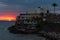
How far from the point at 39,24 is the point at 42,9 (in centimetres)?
1376

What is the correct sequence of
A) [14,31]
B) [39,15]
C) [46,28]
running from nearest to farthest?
[46,28], [14,31], [39,15]

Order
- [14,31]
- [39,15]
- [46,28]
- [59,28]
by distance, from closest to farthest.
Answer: [59,28]
[46,28]
[14,31]
[39,15]

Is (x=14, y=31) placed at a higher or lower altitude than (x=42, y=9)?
lower

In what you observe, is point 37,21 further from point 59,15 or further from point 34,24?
point 59,15

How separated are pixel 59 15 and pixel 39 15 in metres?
11.6

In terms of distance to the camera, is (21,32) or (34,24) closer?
(21,32)

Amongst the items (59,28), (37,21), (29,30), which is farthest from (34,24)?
(59,28)

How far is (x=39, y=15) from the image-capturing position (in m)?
102

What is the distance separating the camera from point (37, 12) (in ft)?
350

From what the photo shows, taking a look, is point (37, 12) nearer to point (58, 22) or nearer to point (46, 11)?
point (46, 11)

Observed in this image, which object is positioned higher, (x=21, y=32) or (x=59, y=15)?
(x=59, y=15)

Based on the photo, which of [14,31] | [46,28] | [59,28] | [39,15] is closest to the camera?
[59,28]

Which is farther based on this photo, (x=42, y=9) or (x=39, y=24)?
(x=42, y=9)

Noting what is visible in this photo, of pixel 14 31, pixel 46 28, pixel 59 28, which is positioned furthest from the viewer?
pixel 14 31
